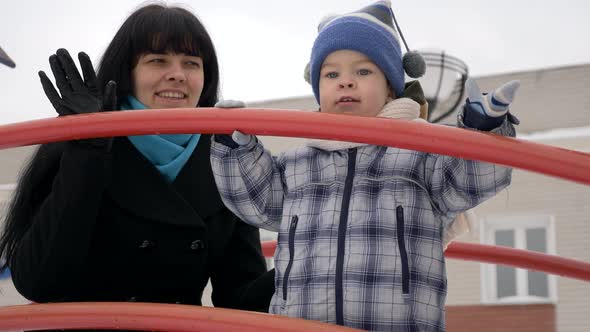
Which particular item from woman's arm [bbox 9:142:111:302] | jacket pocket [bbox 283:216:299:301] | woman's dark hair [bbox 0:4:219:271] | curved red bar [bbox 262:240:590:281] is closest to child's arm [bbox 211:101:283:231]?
A: jacket pocket [bbox 283:216:299:301]

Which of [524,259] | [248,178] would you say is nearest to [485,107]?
[248,178]

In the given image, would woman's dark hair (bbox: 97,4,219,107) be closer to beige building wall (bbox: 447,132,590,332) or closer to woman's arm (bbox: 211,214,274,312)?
woman's arm (bbox: 211,214,274,312)

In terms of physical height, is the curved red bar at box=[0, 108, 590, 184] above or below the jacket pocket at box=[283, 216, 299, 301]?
above

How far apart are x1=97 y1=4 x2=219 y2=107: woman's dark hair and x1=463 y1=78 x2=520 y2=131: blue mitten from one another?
45.1 inches

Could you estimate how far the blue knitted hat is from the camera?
283 cm

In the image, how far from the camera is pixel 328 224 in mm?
2607

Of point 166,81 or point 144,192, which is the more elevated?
point 166,81

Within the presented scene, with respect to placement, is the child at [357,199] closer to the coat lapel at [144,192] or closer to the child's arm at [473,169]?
the child's arm at [473,169]

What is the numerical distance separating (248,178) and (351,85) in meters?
0.35

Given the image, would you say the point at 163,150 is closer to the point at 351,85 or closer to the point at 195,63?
the point at 195,63

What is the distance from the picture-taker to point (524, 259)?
319 centimetres

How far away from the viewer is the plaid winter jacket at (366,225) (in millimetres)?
2539

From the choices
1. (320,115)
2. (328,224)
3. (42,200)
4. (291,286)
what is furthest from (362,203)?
(42,200)

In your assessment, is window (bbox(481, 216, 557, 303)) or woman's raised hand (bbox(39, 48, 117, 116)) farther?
window (bbox(481, 216, 557, 303))
